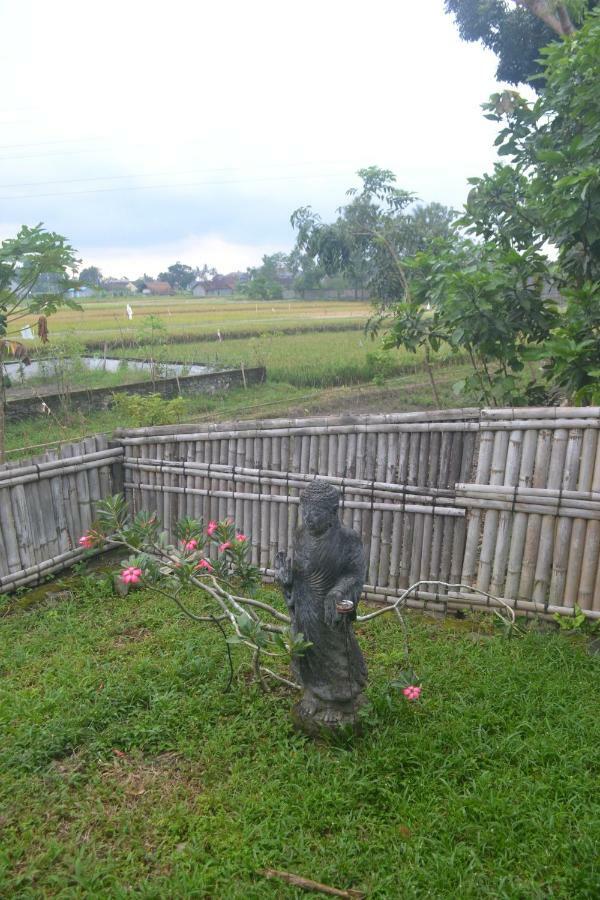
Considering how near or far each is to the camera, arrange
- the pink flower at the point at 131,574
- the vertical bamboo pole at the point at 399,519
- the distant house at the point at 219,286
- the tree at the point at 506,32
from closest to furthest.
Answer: the pink flower at the point at 131,574 → the vertical bamboo pole at the point at 399,519 → the tree at the point at 506,32 → the distant house at the point at 219,286

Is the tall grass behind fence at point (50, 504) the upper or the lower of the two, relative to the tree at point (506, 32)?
lower

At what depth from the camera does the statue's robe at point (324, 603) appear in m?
3.64

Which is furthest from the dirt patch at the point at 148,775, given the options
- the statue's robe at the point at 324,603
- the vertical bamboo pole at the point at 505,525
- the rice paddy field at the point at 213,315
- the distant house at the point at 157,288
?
the distant house at the point at 157,288

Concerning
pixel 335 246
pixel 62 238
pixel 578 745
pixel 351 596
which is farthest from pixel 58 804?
pixel 335 246

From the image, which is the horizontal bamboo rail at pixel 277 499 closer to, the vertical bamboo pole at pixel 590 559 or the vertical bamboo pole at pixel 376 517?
the vertical bamboo pole at pixel 376 517

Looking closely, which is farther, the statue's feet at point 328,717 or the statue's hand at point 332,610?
the statue's feet at point 328,717

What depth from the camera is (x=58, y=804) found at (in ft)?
10.9

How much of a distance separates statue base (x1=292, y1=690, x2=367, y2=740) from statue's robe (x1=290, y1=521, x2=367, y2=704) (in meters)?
0.04

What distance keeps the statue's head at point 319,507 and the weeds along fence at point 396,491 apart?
176 centimetres

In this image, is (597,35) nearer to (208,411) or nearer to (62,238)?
(62,238)

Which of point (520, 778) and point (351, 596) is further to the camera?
Result: point (351, 596)

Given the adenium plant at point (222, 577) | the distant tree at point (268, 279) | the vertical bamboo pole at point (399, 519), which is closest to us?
the adenium plant at point (222, 577)

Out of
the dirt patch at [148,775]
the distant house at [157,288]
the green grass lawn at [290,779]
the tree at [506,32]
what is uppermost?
the tree at [506,32]

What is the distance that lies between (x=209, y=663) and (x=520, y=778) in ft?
6.96
